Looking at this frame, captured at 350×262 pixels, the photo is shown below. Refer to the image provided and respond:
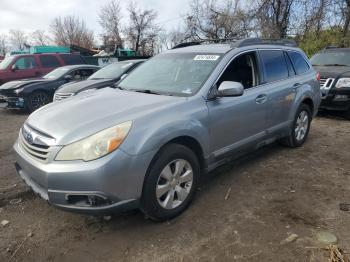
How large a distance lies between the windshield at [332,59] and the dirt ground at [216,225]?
4941 mm

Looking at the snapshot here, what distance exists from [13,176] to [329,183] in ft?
13.7

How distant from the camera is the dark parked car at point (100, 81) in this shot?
27.4 feet

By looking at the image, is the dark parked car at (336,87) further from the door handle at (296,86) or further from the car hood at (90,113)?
the car hood at (90,113)

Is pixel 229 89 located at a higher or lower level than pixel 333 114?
higher

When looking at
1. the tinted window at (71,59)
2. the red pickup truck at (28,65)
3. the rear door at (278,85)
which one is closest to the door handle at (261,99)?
the rear door at (278,85)

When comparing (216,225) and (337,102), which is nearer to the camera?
(216,225)

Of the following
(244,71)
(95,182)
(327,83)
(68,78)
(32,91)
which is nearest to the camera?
(95,182)

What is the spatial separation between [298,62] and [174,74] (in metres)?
2.48

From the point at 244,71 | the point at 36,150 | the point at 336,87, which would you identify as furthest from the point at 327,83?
the point at 36,150

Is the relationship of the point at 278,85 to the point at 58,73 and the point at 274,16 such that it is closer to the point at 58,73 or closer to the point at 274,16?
the point at 58,73

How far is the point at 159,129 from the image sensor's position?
10.2ft

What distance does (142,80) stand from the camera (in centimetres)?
435

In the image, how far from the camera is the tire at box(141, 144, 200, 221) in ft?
10.2

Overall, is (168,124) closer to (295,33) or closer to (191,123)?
(191,123)
